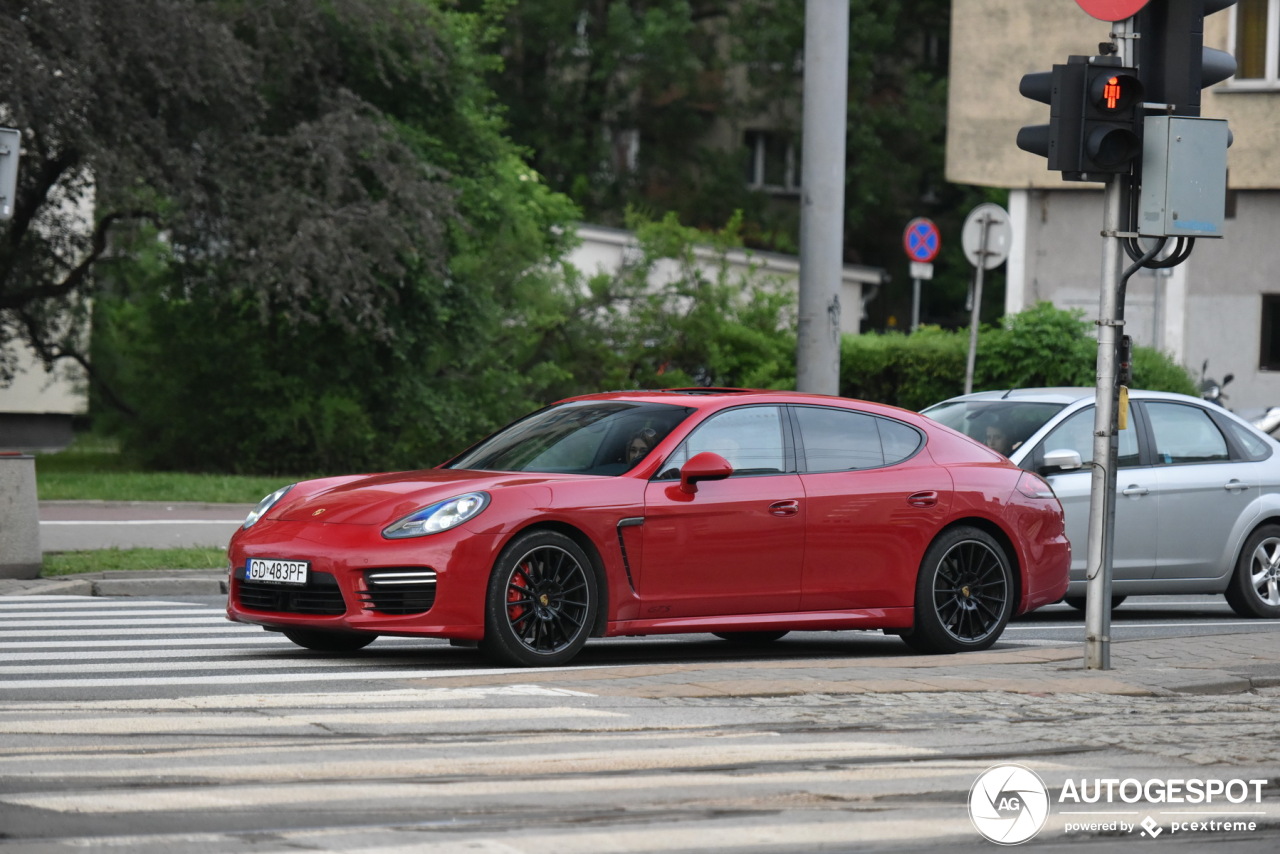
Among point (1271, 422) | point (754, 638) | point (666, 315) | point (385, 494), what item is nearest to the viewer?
point (385, 494)

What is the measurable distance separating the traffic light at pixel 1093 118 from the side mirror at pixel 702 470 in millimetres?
2240

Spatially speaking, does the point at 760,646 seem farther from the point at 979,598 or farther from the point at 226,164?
the point at 226,164

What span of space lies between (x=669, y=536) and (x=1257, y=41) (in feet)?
82.9

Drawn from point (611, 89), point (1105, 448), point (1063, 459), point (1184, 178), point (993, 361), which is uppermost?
point (611, 89)

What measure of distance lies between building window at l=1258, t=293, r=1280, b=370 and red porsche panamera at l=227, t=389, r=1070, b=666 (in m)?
22.7

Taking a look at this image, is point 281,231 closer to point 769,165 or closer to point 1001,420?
point 1001,420

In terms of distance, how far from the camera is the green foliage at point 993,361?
24.2 m

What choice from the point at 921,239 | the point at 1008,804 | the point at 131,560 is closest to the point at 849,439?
the point at 1008,804

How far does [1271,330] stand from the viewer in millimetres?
32562

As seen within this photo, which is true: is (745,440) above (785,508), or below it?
above

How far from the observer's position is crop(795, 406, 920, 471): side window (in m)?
10.7

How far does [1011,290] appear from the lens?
3462 centimetres

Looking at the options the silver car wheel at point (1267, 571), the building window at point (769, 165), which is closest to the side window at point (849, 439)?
the silver car wheel at point (1267, 571)

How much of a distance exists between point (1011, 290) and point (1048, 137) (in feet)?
83.1
